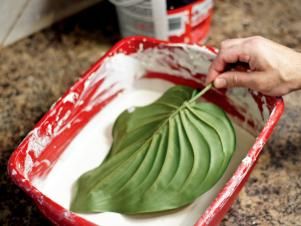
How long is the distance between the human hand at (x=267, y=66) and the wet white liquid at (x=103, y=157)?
119 mm

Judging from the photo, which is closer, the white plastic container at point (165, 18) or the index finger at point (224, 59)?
the index finger at point (224, 59)

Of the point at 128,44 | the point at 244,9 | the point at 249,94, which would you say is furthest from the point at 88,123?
the point at 244,9

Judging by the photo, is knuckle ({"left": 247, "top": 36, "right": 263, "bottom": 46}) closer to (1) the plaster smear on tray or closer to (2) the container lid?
(1) the plaster smear on tray

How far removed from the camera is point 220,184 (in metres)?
0.67

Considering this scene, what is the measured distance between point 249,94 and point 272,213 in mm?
173

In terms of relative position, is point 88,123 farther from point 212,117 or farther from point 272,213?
point 272,213

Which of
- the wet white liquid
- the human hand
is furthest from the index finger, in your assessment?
the wet white liquid

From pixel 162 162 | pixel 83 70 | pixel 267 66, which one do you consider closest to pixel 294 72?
pixel 267 66

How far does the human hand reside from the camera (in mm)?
611

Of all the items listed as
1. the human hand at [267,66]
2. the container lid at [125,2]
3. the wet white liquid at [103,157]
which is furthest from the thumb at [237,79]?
the container lid at [125,2]

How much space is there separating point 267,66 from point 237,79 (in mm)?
49

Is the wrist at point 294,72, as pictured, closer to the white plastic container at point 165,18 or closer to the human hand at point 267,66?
the human hand at point 267,66

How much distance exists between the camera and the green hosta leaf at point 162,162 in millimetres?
611

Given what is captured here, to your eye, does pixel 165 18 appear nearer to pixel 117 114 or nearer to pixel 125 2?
pixel 125 2
